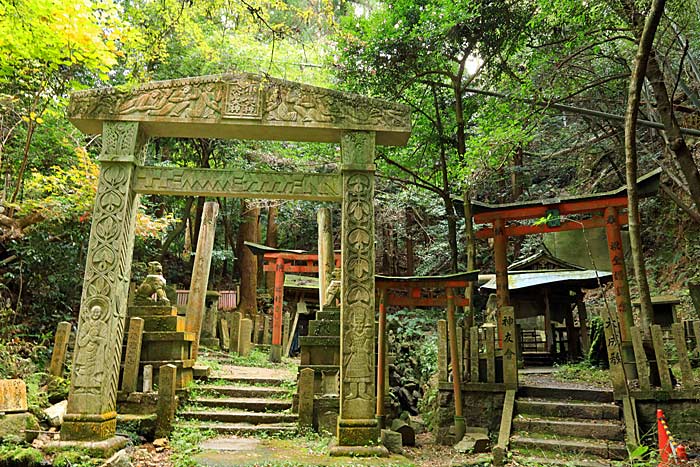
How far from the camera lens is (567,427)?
705 cm

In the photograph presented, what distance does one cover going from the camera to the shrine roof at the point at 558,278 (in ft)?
41.2

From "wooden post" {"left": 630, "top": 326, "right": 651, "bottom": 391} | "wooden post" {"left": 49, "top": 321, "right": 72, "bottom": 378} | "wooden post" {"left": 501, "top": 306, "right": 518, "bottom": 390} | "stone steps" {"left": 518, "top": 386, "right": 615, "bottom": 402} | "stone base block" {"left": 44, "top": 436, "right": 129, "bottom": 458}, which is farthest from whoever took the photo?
"wooden post" {"left": 501, "top": 306, "right": 518, "bottom": 390}

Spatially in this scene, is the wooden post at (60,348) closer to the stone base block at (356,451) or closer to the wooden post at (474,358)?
the stone base block at (356,451)

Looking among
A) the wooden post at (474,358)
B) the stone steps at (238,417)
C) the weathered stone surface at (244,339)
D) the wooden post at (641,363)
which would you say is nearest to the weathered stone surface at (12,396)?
the stone steps at (238,417)

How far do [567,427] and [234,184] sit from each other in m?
5.82

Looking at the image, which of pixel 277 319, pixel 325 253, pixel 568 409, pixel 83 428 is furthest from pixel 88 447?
pixel 277 319

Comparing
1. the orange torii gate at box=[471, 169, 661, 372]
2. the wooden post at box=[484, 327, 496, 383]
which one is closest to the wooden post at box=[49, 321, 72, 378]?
the wooden post at box=[484, 327, 496, 383]

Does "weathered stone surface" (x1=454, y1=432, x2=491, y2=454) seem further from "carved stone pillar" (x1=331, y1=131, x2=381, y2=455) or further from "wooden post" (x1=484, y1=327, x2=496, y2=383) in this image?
"carved stone pillar" (x1=331, y1=131, x2=381, y2=455)

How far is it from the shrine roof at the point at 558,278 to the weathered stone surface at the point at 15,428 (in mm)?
10637

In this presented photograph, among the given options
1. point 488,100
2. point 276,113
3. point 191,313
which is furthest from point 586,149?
point 191,313

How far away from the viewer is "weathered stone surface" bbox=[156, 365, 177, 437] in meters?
6.62

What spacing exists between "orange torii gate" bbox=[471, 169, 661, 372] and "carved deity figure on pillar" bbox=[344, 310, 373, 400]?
13.8 feet

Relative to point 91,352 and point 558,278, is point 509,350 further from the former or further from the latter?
point 91,352

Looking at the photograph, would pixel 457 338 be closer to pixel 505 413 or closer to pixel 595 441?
pixel 505 413
